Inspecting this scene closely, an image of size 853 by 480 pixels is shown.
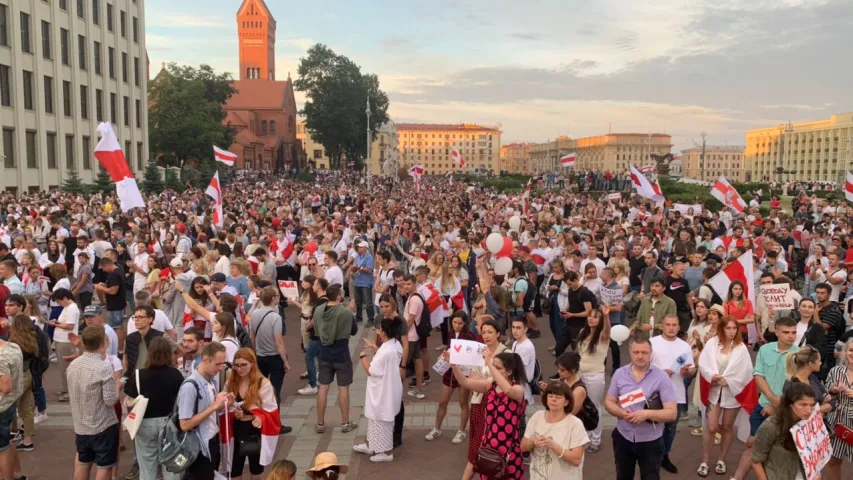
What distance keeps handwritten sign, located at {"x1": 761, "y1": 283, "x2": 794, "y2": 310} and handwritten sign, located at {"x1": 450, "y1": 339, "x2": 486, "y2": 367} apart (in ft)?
13.9

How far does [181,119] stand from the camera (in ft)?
179

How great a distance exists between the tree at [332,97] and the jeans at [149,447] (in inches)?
2580

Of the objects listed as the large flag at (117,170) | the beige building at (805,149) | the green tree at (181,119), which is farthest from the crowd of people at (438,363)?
the beige building at (805,149)

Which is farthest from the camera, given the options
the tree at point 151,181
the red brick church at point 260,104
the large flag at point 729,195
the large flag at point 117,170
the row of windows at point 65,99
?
the red brick church at point 260,104

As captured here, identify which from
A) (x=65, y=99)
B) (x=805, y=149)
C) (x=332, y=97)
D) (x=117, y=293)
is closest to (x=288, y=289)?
(x=117, y=293)

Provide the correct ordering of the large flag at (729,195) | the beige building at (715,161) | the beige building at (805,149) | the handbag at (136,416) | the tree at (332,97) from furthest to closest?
the beige building at (715,161) < the beige building at (805,149) < the tree at (332,97) < the large flag at (729,195) < the handbag at (136,416)

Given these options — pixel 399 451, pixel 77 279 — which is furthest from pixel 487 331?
pixel 77 279

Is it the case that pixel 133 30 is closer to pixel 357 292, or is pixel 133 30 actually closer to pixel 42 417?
pixel 357 292

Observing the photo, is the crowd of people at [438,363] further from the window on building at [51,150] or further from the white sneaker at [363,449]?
the window on building at [51,150]

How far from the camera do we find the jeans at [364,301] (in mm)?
12117

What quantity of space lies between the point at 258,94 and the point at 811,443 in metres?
101

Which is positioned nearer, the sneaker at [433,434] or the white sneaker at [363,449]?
the white sneaker at [363,449]

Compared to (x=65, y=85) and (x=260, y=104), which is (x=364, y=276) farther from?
(x=260, y=104)

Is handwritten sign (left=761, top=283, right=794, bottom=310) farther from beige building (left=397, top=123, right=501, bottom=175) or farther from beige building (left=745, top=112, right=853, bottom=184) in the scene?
beige building (left=397, top=123, right=501, bottom=175)
